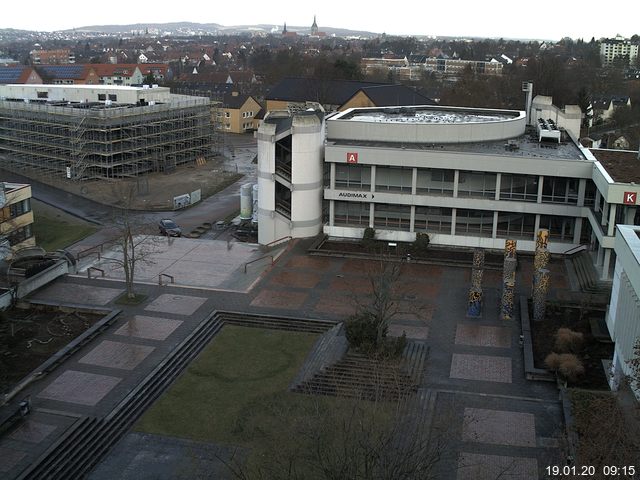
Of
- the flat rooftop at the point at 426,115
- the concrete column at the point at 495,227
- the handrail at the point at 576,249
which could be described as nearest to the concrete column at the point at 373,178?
the flat rooftop at the point at 426,115

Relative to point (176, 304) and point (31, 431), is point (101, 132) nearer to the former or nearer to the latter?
point (176, 304)

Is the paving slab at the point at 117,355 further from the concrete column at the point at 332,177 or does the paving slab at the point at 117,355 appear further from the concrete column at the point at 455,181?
the concrete column at the point at 455,181

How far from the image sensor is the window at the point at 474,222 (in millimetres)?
41000

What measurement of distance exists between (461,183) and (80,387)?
24.1 meters

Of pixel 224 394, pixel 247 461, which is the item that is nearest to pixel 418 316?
pixel 224 394

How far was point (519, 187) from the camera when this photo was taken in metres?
40.4

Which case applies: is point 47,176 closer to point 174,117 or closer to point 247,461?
point 174,117

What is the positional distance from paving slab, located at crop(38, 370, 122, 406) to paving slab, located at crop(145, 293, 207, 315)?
6241 millimetres

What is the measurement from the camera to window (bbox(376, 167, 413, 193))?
4150 centimetres

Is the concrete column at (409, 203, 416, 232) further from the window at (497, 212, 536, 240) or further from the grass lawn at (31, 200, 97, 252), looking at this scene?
the grass lawn at (31, 200, 97, 252)

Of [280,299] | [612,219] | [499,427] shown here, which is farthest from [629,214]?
[280,299]

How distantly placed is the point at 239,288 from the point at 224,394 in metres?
10.2

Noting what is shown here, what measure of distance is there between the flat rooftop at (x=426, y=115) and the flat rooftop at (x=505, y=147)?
2556 mm

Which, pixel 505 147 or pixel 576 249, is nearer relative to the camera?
pixel 576 249
